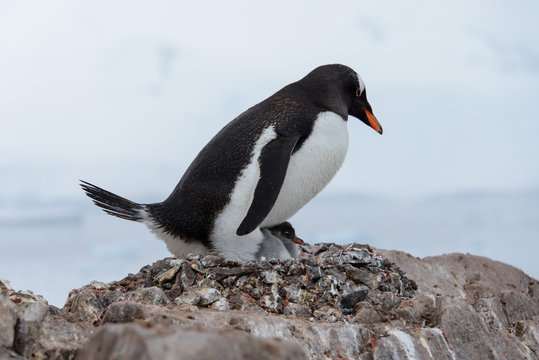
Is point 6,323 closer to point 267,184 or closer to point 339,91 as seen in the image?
point 267,184

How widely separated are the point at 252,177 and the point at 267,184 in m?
0.17

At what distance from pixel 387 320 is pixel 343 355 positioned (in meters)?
0.67

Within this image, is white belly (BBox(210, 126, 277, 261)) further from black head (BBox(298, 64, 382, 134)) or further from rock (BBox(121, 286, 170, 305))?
rock (BBox(121, 286, 170, 305))

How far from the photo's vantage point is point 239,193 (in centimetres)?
473

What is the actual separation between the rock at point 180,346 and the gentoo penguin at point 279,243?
2670 millimetres

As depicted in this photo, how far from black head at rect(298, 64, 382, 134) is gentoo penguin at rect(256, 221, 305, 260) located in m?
1.11

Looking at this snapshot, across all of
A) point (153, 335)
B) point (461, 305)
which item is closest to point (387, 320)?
point (461, 305)

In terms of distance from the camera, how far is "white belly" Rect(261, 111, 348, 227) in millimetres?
4930

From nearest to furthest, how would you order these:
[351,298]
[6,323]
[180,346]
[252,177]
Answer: [180,346] < [6,323] < [351,298] < [252,177]

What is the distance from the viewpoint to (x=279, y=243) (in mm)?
5070

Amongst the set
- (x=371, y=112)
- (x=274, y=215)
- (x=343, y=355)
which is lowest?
(x=343, y=355)

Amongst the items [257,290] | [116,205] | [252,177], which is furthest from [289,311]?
[116,205]

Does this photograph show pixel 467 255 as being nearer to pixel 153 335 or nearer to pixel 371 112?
pixel 371 112

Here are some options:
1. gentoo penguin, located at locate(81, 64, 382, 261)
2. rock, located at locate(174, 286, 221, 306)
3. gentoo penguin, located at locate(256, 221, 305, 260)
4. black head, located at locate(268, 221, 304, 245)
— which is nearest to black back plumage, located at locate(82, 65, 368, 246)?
gentoo penguin, located at locate(81, 64, 382, 261)
